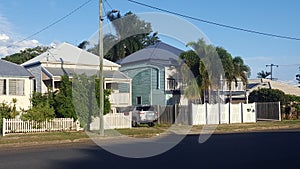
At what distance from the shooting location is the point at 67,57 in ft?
123

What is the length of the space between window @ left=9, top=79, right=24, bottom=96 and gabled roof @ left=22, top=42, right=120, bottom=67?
4.38 meters

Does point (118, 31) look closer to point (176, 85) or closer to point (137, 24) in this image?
point (137, 24)

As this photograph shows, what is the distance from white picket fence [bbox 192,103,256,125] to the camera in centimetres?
3391

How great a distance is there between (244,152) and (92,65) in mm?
23273

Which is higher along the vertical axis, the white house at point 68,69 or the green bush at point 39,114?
the white house at point 68,69

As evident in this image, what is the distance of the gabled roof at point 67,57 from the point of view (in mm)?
36281

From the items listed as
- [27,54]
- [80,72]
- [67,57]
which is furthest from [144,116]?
[27,54]

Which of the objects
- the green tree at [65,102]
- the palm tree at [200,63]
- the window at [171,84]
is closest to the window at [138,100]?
the window at [171,84]

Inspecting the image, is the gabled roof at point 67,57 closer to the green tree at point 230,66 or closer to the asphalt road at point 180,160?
the green tree at point 230,66

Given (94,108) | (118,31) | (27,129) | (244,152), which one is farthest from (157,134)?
(118,31)

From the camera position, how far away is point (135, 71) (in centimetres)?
4334

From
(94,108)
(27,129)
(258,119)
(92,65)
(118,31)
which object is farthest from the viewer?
(118,31)

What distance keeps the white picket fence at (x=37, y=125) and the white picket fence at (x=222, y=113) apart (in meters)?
10.5

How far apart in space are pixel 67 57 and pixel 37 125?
480 inches
